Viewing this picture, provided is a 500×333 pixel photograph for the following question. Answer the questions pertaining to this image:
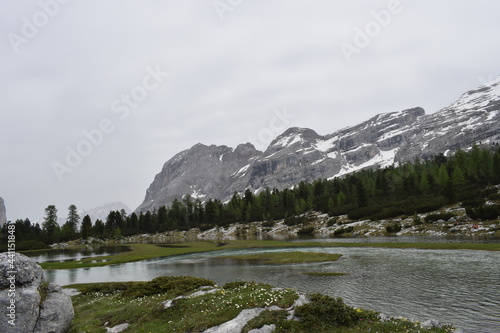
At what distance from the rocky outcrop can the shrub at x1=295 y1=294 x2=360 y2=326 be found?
13.5 meters

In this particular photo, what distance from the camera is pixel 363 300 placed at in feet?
84.0

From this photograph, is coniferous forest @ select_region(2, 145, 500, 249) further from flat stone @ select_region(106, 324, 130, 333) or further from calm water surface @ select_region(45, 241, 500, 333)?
flat stone @ select_region(106, 324, 130, 333)

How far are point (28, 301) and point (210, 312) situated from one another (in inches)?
392

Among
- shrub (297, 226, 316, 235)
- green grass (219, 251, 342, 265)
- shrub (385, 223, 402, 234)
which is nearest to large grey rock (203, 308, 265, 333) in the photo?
green grass (219, 251, 342, 265)

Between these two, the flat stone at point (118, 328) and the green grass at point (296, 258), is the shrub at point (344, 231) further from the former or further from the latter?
the flat stone at point (118, 328)

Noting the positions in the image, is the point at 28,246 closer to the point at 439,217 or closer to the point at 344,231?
the point at 344,231

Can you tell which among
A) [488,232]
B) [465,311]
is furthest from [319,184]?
[465,311]

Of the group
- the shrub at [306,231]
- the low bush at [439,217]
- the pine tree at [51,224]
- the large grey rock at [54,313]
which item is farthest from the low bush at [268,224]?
the large grey rock at [54,313]

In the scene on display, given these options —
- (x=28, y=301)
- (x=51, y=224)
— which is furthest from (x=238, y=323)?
(x=51, y=224)

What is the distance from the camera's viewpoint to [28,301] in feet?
51.9

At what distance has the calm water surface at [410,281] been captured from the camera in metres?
21.5

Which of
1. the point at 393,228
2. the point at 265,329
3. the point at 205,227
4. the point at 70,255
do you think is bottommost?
the point at 393,228

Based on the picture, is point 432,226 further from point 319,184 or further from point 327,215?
point 319,184

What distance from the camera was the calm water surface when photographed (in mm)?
21453
